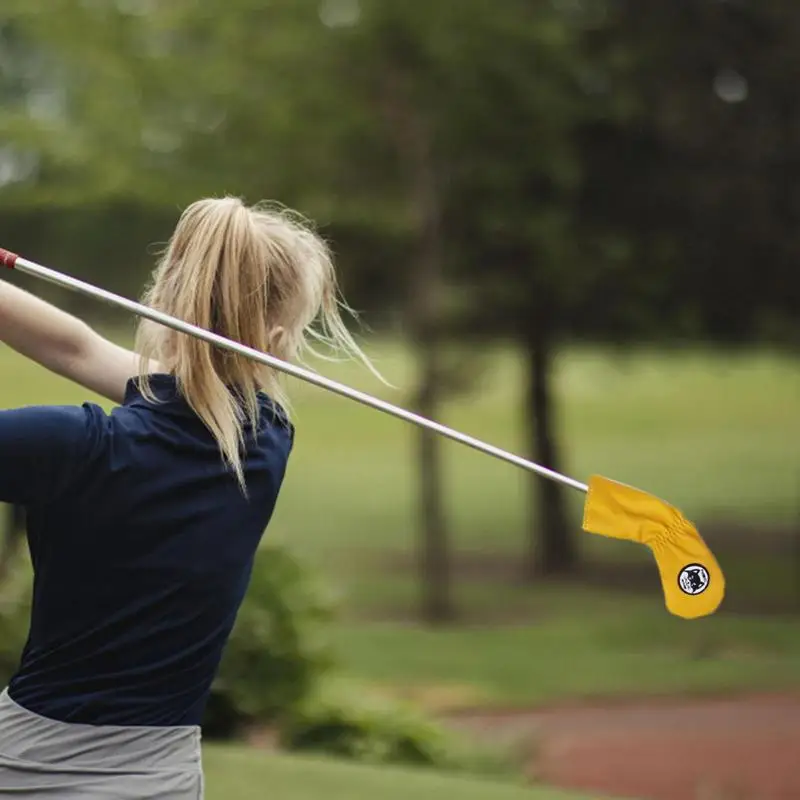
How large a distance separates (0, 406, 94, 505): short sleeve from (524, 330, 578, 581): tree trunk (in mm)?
17403

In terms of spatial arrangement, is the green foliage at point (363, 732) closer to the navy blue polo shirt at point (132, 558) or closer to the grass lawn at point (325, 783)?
the grass lawn at point (325, 783)

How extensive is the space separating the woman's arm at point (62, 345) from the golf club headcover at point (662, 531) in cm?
74

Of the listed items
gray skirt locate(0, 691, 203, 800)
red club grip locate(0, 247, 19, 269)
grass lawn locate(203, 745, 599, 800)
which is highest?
red club grip locate(0, 247, 19, 269)

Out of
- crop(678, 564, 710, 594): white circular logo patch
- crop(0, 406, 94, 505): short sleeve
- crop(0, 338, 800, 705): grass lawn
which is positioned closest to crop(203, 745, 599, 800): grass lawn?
crop(0, 338, 800, 705): grass lawn

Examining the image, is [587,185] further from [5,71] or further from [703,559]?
[703,559]

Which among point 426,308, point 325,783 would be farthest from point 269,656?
point 426,308

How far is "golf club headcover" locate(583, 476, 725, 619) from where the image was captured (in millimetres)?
2461

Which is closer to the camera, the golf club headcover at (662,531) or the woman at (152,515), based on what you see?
the woman at (152,515)

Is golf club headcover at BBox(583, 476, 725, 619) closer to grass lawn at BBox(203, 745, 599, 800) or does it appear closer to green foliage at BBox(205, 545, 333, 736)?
grass lawn at BBox(203, 745, 599, 800)

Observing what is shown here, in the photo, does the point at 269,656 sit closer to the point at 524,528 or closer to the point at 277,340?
the point at 277,340

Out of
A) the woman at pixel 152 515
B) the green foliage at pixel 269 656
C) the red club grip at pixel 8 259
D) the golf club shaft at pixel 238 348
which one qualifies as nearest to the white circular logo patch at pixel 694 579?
the golf club shaft at pixel 238 348

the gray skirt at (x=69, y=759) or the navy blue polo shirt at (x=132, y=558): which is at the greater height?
the navy blue polo shirt at (x=132, y=558)

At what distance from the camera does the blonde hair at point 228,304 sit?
2.26 m

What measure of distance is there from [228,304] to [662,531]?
0.74 m
